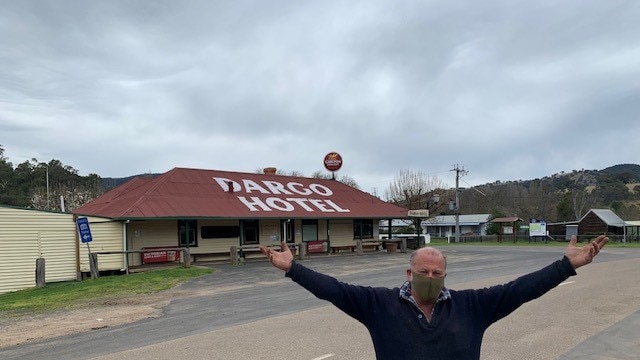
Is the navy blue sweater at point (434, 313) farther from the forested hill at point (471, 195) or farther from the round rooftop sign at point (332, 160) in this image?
the forested hill at point (471, 195)

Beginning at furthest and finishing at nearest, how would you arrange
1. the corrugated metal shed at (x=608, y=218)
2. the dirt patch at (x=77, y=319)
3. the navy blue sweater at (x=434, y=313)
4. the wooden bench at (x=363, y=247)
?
the corrugated metal shed at (x=608, y=218) < the wooden bench at (x=363, y=247) < the dirt patch at (x=77, y=319) < the navy blue sweater at (x=434, y=313)

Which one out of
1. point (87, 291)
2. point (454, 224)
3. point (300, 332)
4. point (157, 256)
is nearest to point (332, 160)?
point (157, 256)

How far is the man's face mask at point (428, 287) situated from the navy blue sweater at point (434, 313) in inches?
2.7

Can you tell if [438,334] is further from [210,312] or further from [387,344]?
[210,312]

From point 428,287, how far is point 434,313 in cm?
14

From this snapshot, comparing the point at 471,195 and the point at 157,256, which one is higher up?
the point at 471,195

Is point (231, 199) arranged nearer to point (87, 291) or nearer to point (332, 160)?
point (332, 160)

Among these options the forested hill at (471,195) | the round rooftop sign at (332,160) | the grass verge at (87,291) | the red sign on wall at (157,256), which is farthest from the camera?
the forested hill at (471,195)

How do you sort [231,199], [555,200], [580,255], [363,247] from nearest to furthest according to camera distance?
[580,255] < [231,199] < [363,247] < [555,200]

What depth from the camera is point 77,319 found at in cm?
1165

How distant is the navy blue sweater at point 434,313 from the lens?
9.07 feet

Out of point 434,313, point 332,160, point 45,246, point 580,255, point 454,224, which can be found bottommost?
point 454,224

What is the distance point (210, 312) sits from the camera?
39.1 feet

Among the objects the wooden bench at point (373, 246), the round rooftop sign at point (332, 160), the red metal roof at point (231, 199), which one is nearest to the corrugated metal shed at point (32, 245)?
the red metal roof at point (231, 199)
